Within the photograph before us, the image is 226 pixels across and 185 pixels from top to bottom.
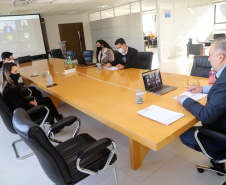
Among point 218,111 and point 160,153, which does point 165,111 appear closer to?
point 218,111

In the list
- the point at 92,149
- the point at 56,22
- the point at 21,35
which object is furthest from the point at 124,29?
the point at 92,149

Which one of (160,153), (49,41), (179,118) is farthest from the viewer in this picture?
(49,41)

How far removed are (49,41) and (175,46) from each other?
6.69 meters

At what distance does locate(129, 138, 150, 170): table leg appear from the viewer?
1936 millimetres

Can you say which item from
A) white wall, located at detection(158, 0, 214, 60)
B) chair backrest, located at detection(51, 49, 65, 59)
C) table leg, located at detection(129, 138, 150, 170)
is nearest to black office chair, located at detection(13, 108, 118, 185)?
table leg, located at detection(129, 138, 150, 170)

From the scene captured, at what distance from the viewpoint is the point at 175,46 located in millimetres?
8695

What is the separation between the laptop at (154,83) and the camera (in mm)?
2158

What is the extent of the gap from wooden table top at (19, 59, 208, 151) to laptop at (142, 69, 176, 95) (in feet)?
0.29

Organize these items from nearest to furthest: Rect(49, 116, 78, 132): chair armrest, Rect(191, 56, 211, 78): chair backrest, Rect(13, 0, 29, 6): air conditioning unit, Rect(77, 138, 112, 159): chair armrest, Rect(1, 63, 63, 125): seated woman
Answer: Rect(77, 138, 112, 159): chair armrest
Rect(49, 116, 78, 132): chair armrest
Rect(1, 63, 63, 125): seated woman
Rect(191, 56, 211, 78): chair backrest
Rect(13, 0, 29, 6): air conditioning unit

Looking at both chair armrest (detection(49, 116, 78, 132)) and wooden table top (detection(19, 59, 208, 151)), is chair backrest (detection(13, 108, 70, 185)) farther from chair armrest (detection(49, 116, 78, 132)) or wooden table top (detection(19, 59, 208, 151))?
wooden table top (detection(19, 59, 208, 151))

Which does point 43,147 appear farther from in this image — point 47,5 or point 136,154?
point 47,5

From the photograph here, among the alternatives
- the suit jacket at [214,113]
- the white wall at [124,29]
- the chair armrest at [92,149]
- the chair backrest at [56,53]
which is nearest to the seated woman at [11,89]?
the chair armrest at [92,149]

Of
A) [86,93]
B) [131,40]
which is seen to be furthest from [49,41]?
[86,93]

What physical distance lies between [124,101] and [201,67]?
1.48 m
